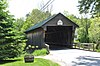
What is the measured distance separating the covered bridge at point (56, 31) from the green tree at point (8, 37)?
7384 mm

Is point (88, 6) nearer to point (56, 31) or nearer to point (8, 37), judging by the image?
point (8, 37)

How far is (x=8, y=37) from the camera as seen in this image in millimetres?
16344

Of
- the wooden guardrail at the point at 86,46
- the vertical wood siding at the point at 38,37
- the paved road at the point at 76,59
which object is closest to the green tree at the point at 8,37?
the paved road at the point at 76,59

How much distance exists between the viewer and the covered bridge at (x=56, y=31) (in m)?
25.0

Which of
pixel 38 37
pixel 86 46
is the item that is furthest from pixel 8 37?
pixel 38 37

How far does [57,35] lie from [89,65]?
1947 centimetres

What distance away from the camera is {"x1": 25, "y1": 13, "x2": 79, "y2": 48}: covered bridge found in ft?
82.0

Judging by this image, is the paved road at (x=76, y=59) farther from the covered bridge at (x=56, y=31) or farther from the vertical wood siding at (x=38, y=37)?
the vertical wood siding at (x=38, y=37)

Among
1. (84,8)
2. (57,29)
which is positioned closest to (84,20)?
(57,29)

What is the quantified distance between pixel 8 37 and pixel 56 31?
15.9m

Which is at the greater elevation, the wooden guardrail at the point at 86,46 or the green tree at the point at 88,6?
the green tree at the point at 88,6

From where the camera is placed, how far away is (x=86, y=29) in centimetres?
4728

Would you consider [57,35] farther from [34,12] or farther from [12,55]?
[34,12]

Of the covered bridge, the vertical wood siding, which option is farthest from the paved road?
the vertical wood siding
